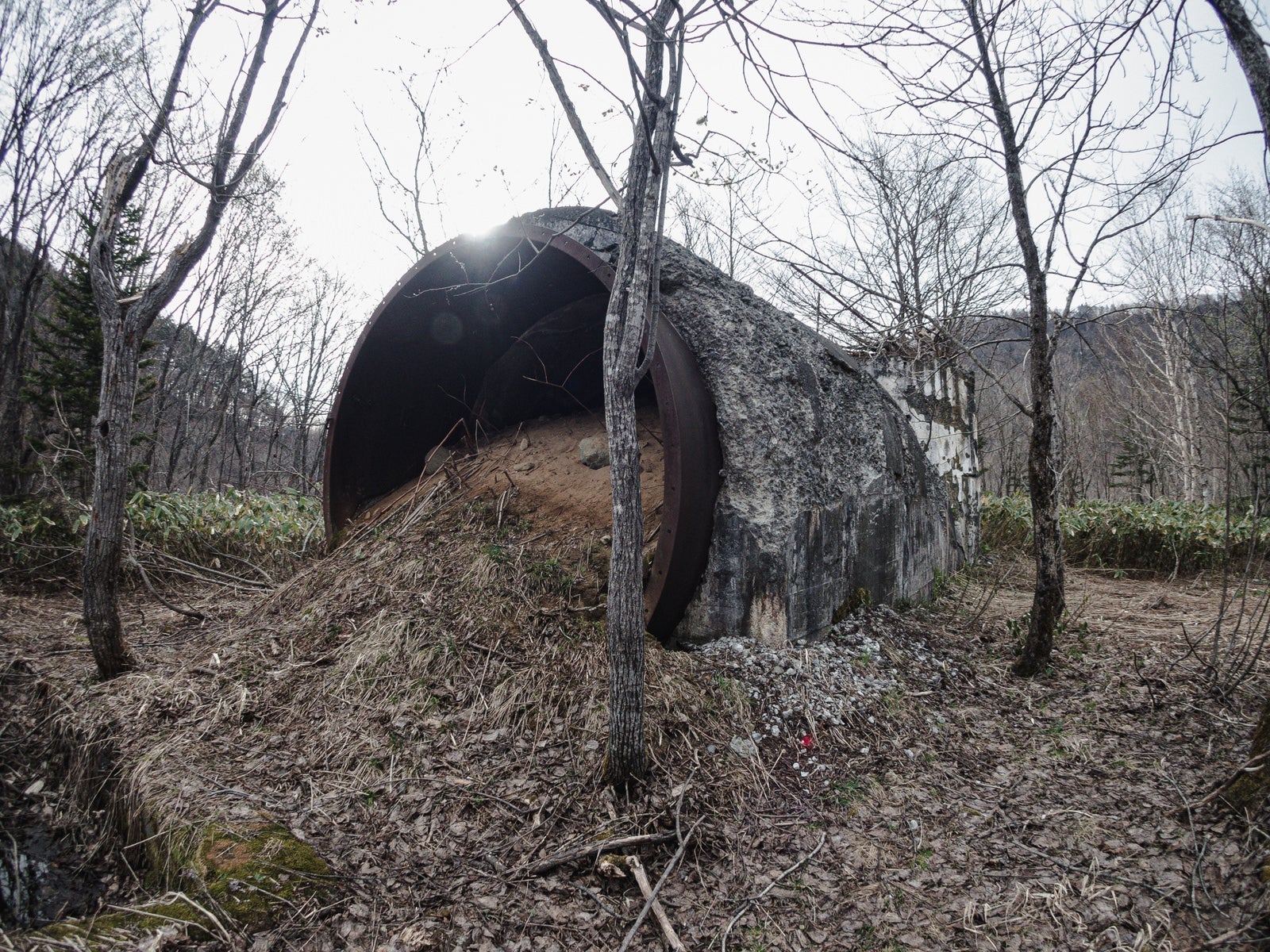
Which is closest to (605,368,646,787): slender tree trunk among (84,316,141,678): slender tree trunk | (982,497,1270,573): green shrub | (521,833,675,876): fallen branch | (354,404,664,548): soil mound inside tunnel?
(521,833,675,876): fallen branch

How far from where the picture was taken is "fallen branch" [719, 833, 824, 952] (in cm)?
217

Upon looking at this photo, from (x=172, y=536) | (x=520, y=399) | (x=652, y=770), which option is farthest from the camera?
(x=172, y=536)

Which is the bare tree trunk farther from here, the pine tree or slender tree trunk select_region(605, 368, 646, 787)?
the pine tree

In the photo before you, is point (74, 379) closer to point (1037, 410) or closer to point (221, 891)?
point (221, 891)

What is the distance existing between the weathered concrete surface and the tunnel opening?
0.51ft

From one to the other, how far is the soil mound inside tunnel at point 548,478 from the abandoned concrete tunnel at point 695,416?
0.08 meters

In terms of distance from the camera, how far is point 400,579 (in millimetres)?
4137

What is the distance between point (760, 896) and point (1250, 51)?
11.4 feet

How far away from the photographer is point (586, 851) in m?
2.40

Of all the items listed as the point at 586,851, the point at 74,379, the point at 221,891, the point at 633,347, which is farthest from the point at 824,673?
the point at 74,379

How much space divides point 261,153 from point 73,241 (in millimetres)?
8539

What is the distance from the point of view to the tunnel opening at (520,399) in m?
3.71

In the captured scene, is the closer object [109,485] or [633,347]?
[633,347]

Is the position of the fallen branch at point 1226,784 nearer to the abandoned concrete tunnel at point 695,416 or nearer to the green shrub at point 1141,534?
the abandoned concrete tunnel at point 695,416
